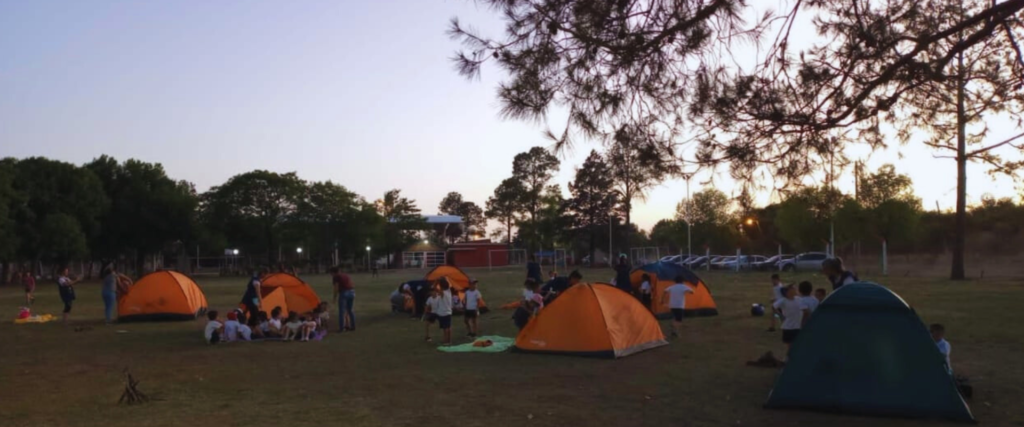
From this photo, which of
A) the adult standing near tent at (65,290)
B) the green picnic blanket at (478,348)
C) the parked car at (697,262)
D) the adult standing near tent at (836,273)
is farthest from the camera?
the parked car at (697,262)

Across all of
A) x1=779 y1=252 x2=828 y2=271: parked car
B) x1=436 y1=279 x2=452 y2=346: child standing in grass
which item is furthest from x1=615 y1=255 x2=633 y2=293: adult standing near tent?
x1=779 y1=252 x2=828 y2=271: parked car

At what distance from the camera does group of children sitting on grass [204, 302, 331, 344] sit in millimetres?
14727

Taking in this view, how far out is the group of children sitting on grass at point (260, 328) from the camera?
48.3ft

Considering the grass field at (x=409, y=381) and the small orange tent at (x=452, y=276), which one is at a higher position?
the small orange tent at (x=452, y=276)

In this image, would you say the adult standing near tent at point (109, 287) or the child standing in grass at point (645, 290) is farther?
the adult standing near tent at point (109, 287)

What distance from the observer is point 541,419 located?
26.5 ft

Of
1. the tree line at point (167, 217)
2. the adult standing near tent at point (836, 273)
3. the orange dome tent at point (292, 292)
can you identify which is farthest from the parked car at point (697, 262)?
the adult standing near tent at point (836, 273)

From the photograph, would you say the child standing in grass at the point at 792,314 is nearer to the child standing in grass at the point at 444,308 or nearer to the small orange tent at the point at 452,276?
the child standing in grass at the point at 444,308

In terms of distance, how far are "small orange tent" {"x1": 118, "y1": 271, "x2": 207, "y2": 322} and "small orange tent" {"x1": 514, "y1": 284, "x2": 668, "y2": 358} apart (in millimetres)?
10451

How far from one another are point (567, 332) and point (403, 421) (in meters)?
5.06

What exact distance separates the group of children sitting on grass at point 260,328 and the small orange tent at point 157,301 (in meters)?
4.37

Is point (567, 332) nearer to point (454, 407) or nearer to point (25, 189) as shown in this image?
point (454, 407)

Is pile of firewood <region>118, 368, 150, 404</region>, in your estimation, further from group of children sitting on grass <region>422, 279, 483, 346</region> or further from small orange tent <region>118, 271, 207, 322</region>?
small orange tent <region>118, 271, 207, 322</region>

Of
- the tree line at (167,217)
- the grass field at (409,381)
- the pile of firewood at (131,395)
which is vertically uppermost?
the tree line at (167,217)
